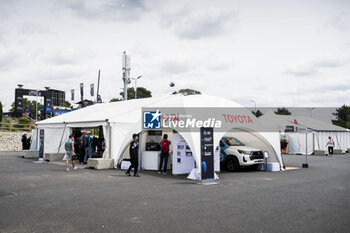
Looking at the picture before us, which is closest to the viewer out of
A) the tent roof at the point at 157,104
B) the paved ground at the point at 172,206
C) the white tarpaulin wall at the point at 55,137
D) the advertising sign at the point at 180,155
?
the paved ground at the point at 172,206

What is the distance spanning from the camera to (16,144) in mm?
32344

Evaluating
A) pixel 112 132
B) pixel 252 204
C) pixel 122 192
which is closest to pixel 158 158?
pixel 112 132

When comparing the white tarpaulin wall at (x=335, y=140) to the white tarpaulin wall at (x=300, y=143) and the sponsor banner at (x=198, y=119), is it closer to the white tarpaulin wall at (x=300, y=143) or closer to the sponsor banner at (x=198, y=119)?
the white tarpaulin wall at (x=300, y=143)

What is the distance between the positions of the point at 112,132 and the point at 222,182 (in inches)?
302

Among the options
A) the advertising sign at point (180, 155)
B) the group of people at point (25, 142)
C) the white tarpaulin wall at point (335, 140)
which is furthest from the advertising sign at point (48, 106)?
Result: the white tarpaulin wall at point (335, 140)

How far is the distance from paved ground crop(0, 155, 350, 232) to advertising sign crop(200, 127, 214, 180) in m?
0.65

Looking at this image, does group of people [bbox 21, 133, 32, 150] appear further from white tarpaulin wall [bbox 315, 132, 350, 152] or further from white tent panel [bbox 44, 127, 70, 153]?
white tarpaulin wall [bbox 315, 132, 350, 152]

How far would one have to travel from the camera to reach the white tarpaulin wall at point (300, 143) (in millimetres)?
30641

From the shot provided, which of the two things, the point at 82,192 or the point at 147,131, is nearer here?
the point at 82,192

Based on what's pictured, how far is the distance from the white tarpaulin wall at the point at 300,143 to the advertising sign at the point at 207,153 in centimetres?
2182

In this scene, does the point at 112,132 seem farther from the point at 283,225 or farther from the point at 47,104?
the point at 47,104

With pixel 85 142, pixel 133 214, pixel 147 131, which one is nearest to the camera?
pixel 133 214

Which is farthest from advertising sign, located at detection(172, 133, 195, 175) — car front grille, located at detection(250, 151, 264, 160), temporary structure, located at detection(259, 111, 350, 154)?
temporary structure, located at detection(259, 111, 350, 154)

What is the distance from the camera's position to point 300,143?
30922 mm
